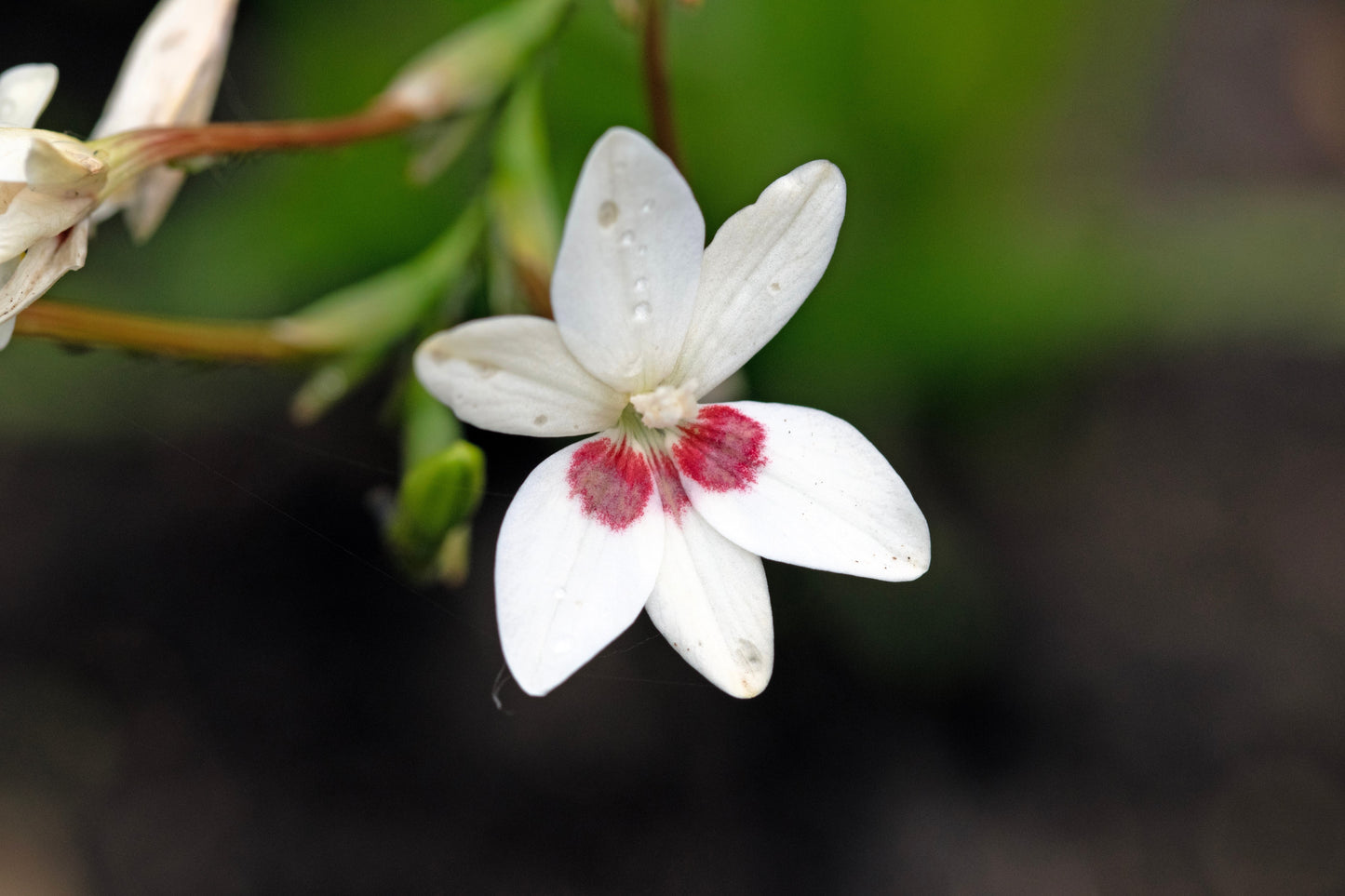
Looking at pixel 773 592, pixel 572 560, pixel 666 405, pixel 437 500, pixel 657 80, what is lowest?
pixel 773 592

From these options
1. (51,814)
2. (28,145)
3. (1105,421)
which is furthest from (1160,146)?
(51,814)

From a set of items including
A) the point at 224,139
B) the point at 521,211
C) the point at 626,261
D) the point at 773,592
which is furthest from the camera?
the point at 773,592

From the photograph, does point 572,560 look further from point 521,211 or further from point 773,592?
point 773,592

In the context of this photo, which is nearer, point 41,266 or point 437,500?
point 41,266

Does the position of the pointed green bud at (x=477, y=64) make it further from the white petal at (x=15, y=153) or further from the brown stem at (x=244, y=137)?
the white petal at (x=15, y=153)

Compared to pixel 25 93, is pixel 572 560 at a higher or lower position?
lower

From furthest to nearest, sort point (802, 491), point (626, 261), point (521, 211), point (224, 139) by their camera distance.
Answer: point (521, 211), point (224, 139), point (802, 491), point (626, 261)

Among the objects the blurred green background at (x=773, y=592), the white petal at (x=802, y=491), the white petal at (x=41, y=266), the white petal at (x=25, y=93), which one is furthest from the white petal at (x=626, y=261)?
the blurred green background at (x=773, y=592)

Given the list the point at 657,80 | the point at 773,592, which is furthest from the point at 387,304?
the point at 773,592

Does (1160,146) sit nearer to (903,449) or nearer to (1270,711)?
(903,449)
